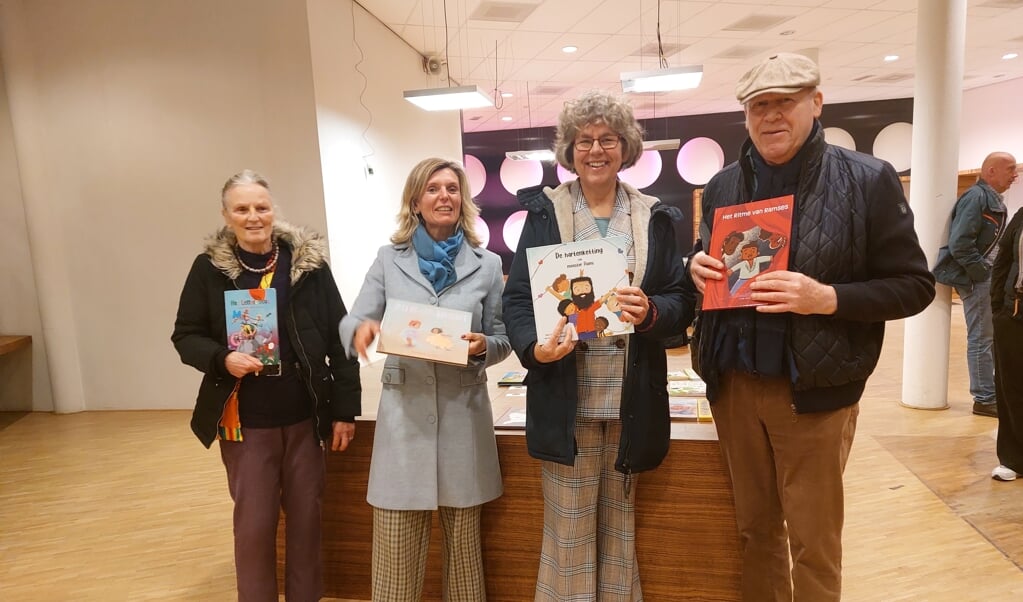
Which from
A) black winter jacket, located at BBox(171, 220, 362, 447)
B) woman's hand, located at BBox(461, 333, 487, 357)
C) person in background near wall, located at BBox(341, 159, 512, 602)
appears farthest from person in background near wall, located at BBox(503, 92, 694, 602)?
black winter jacket, located at BBox(171, 220, 362, 447)

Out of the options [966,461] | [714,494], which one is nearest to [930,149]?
[966,461]

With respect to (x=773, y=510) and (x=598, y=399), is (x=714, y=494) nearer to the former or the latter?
(x=773, y=510)

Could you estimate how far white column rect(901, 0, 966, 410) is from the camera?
4305 mm

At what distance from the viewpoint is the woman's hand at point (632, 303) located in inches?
63.2

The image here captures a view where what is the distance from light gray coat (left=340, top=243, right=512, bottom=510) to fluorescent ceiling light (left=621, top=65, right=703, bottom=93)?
4.15 metres

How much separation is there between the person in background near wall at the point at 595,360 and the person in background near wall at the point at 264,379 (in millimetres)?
729

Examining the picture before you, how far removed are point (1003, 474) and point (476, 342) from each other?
134 inches

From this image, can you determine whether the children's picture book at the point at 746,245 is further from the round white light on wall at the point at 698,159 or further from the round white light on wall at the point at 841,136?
the round white light on wall at the point at 841,136

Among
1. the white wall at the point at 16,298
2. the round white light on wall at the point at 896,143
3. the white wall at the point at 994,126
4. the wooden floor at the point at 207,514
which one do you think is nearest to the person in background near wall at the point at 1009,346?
the wooden floor at the point at 207,514

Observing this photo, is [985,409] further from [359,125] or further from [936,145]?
[359,125]

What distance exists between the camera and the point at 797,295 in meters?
1.45

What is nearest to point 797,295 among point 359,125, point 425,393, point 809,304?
point 809,304

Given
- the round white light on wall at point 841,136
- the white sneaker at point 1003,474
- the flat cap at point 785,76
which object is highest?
the round white light on wall at point 841,136

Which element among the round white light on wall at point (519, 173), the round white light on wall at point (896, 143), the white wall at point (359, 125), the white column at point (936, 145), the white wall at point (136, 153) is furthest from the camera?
the round white light on wall at point (519, 173)
